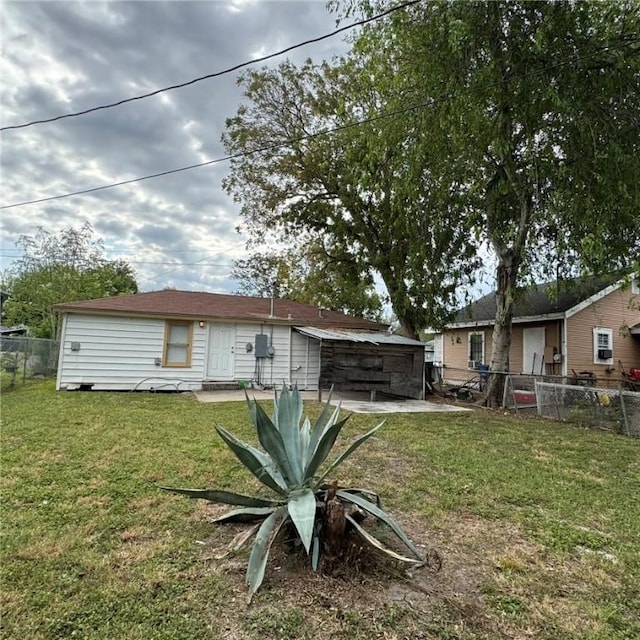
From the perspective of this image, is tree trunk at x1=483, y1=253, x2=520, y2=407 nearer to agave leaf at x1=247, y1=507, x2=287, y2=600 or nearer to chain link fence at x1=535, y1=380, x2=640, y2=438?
chain link fence at x1=535, y1=380, x2=640, y2=438

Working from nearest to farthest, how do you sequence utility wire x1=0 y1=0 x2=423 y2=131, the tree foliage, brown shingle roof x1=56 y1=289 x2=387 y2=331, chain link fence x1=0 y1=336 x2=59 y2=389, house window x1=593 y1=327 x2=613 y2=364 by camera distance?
utility wire x1=0 y1=0 x2=423 y2=131
brown shingle roof x1=56 y1=289 x2=387 y2=331
chain link fence x1=0 y1=336 x2=59 y2=389
house window x1=593 y1=327 x2=613 y2=364
the tree foliage

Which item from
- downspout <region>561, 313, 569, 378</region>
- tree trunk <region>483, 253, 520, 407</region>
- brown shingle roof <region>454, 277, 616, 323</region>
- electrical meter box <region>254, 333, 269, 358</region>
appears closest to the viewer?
tree trunk <region>483, 253, 520, 407</region>

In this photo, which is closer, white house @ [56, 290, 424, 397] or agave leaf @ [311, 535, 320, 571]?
agave leaf @ [311, 535, 320, 571]

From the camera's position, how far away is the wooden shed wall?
1045 centimetres

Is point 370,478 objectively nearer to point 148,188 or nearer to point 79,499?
point 79,499

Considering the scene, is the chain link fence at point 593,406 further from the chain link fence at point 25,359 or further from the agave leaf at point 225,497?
the chain link fence at point 25,359

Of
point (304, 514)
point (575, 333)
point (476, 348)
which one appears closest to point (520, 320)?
point (575, 333)

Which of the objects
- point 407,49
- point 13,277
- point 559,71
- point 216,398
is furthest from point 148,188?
point 13,277

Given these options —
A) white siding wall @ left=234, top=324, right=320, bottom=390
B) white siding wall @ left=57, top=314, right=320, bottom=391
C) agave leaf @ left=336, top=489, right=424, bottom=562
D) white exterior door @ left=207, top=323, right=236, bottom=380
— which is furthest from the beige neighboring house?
agave leaf @ left=336, top=489, right=424, bottom=562

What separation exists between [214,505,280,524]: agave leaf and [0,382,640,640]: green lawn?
0.17m

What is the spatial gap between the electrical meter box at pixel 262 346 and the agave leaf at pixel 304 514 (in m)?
9.89

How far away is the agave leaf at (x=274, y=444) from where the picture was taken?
262cm

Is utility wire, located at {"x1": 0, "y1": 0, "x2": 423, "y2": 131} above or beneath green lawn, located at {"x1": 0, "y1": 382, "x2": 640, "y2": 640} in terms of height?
above

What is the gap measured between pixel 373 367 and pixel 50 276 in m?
16.8
